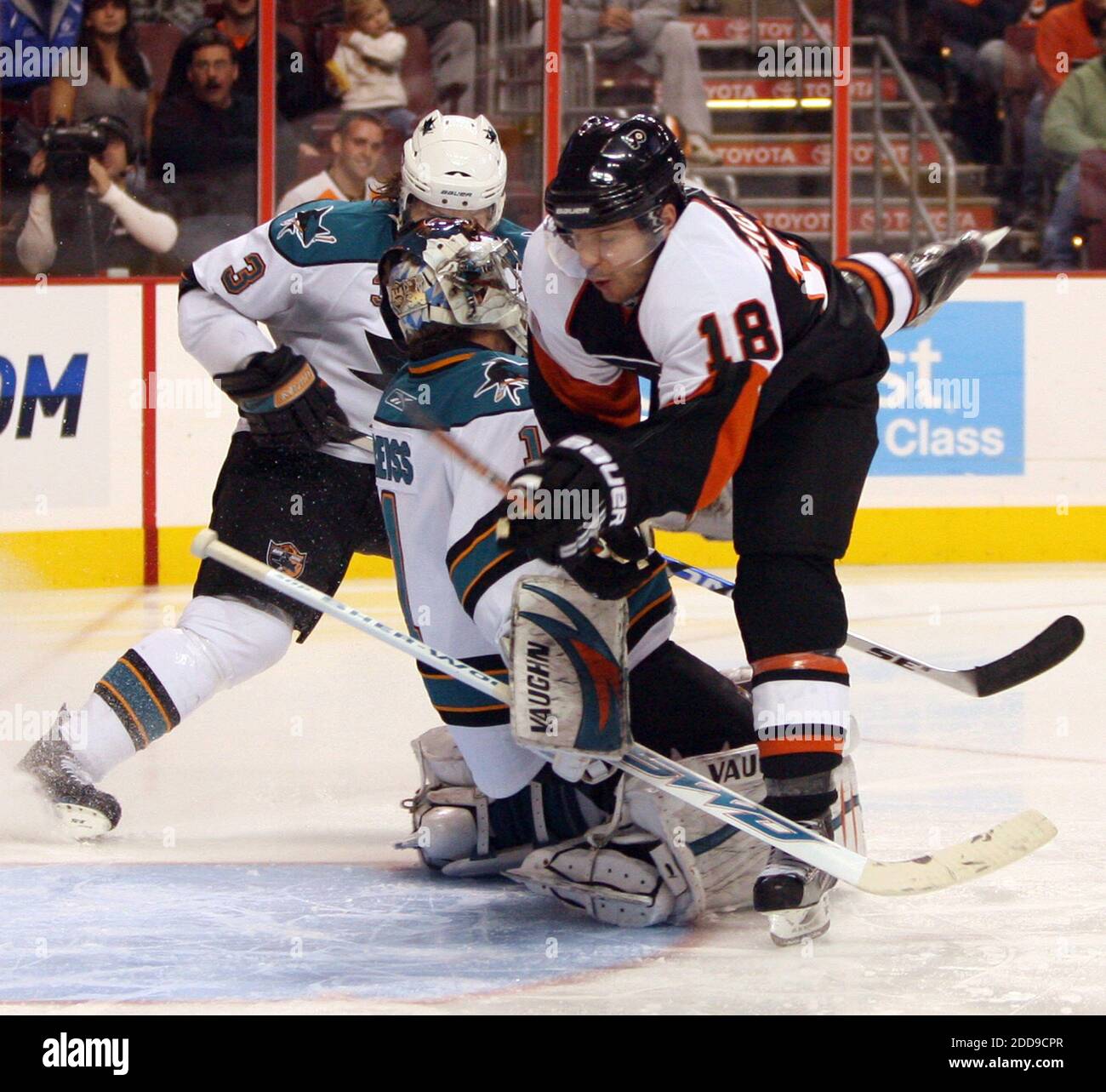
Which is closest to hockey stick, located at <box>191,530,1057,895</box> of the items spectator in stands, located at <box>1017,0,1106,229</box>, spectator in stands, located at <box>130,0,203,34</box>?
spectator in stands, located at <box>130,0,203,34</box>

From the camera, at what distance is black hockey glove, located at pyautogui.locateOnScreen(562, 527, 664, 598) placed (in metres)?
2.28

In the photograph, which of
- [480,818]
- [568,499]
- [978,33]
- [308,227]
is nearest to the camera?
[568,499]

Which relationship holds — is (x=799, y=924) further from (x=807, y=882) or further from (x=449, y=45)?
(x=449, y=45)

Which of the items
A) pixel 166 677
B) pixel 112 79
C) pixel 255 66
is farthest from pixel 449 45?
pixel 166 677

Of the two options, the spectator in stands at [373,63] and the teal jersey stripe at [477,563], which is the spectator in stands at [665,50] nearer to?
the spectator in stands at [373,63]

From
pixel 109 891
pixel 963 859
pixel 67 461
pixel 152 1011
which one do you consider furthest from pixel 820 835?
pixel 67 461

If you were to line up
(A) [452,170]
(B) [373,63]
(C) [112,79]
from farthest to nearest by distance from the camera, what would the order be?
(B) [373,63] → (C) [112,79] → (A) [452,170]

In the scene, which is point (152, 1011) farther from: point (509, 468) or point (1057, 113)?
point (1057, 113)

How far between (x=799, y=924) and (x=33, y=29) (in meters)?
4.55

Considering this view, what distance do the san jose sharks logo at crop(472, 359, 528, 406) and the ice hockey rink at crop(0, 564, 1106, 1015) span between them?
70 centimetres

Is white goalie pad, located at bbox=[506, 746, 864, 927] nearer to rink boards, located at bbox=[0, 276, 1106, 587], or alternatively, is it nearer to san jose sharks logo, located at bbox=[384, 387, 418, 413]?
san jose sharks logo, located at bbox=[384, 387, 418, 413]

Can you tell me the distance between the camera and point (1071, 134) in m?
→ 6.27

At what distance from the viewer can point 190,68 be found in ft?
19.4

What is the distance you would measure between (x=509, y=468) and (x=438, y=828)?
0.59 m
